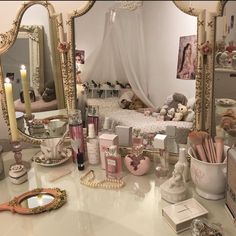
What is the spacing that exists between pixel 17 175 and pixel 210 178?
61cm

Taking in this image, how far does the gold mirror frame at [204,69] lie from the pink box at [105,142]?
0.28 m

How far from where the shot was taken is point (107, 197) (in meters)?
0.86

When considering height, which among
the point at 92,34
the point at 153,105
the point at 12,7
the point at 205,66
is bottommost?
the point at 153,105

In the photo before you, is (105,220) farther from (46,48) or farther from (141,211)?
(46,48)

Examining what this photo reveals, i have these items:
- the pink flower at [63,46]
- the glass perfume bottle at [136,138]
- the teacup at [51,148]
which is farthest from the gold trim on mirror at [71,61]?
the glass perfume bottle at [136,138]

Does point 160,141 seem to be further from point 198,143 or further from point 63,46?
point 63,46

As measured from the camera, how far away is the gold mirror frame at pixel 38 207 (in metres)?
0.80

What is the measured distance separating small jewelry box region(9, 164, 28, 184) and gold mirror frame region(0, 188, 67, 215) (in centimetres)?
8

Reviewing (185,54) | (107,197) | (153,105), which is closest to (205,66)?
(185,54)

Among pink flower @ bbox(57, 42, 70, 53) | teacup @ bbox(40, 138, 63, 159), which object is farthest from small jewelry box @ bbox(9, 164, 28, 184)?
pink flower @ bbox(57, 42, 70, 53)

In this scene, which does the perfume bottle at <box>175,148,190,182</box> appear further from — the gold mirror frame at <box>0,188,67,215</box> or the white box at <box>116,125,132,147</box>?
the gold mirror frame at <box>0,188,67,215</box>

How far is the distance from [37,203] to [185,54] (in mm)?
654

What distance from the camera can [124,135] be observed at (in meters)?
1.03

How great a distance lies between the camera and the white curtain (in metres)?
0.93
